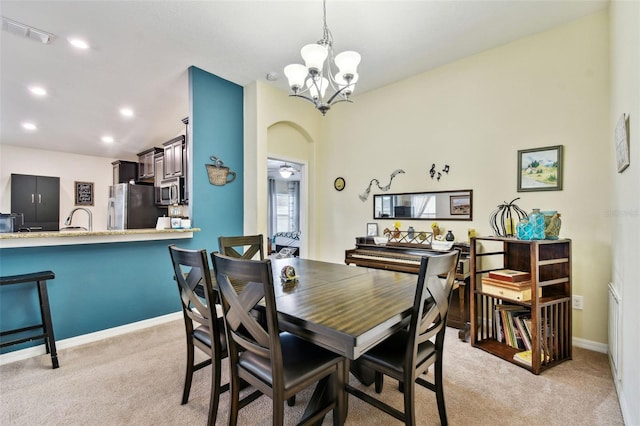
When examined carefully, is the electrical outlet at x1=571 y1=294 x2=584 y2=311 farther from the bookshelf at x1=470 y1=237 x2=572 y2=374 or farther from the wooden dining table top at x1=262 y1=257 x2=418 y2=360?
Result: the wooden dining table top at x1=262 y1=257 x2=418 y2=360

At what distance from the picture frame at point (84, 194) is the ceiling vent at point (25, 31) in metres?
5.47

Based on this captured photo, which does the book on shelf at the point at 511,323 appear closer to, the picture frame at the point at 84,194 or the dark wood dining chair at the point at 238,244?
the dark wood dining chair at the point at 238,244

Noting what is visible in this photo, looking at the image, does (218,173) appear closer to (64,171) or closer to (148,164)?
(148,164)

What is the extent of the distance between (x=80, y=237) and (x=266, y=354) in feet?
7.75

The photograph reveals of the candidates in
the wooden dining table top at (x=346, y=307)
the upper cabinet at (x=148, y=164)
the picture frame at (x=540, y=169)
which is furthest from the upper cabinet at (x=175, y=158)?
the picture frame at (x=540, y=169)

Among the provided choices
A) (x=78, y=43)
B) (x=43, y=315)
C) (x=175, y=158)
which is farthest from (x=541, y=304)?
(x=175, y=158)

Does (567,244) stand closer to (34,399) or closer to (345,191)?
(345,191)

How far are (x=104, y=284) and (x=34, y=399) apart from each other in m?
1.11

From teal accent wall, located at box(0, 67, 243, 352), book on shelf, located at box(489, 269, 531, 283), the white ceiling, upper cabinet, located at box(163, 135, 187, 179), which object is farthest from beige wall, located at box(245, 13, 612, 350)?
upper cabinet, located at box(163, 135, 187, 179)

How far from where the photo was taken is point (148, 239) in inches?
121

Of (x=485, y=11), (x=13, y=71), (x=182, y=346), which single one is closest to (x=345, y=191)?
(x=485, y=11)

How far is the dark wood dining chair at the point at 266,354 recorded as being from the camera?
1.18 metres

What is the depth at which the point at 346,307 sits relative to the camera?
4.51 feet

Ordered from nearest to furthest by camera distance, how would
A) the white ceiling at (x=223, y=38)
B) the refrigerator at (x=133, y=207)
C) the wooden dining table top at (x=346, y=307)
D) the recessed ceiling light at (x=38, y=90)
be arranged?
the wooden dining table top at (x=346, y=307) < the white ceiling at (x=223, y=38) < the recessed ceiling light at (x=38, y=90) < the refrigerator at (x=133, y=207)
